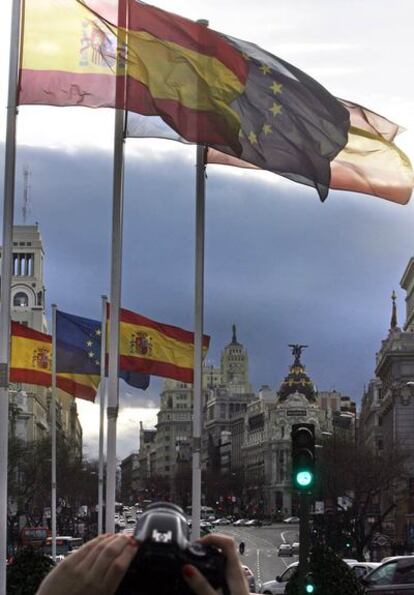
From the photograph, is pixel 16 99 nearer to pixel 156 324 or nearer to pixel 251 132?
pixel 251 132

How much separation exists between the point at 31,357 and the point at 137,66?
19920 millimetres

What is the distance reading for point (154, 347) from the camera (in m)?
25.7

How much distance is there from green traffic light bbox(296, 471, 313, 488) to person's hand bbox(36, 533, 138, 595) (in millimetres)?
10715

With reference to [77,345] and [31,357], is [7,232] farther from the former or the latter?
[31,357]

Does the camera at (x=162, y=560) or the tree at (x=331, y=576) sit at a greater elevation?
the camera at (x=162, y=560)

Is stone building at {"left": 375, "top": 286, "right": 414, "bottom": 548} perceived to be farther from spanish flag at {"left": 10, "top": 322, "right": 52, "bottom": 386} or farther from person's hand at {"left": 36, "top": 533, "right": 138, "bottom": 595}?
person's hand at {"left": 36, "top": 533, "right": 138, "bottom": 595}

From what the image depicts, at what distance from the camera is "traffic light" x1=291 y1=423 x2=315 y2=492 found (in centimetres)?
1394

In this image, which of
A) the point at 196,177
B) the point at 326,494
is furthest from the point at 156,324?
the point at 326,494

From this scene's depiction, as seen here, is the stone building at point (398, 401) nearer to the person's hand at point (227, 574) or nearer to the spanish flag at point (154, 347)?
the spanish flag at point (154, 347)

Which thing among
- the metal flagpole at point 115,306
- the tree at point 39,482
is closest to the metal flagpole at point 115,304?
the metal flagpole at point 115,306

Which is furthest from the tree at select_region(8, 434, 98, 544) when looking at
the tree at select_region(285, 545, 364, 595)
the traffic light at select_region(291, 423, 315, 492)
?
the traffic light at select_region(291, 423, 315, 492)

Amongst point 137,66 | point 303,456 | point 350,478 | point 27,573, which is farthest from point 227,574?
point 350,478

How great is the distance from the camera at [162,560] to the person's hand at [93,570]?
0.03m

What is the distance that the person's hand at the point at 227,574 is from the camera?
3164 mm
